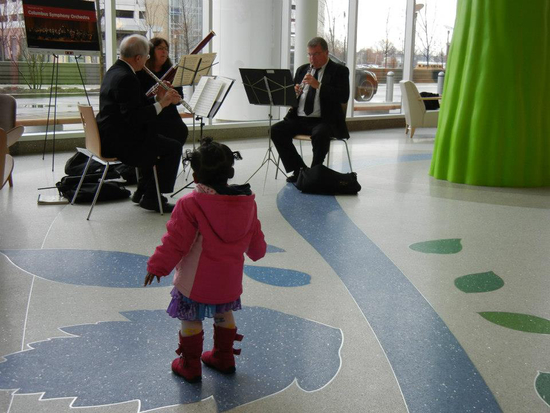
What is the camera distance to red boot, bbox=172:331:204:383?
256 centimetres

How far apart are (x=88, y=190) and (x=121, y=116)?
3.03ft

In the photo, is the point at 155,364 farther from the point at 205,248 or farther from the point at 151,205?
the point at 151,205

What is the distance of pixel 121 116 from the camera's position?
5.15 meters

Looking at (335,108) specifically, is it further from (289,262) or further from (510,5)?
(289,262)

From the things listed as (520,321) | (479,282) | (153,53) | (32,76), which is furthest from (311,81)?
(32,76)

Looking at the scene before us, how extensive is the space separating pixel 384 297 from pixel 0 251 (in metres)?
2.47

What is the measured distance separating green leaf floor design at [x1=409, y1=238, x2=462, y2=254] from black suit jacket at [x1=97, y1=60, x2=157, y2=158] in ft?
7.50

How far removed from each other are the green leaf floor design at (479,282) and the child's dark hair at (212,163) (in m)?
1.89

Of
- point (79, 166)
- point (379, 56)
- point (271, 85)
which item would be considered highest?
point (379, 56)

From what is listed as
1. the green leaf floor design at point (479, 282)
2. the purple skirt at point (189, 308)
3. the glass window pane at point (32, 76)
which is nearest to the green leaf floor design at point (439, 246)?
the green leaf floor design at point (479, 282)

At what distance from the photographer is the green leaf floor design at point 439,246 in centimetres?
452

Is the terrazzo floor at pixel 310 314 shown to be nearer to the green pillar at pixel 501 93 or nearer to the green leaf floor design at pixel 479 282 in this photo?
the green leaf floor design at pixel 479 282

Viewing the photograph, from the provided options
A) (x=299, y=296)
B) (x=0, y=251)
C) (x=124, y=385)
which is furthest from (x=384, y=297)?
(x=0, y=251)

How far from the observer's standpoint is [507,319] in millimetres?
3346
